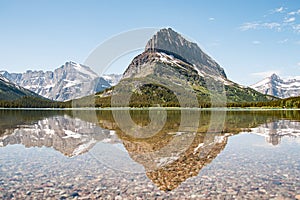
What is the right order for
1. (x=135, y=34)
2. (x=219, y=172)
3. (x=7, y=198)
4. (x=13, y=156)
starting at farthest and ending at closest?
(x=135, y=34)
(x=13, y=156)
(x=219, y=172)
(x=7, y=198)

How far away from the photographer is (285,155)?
22.5 metres

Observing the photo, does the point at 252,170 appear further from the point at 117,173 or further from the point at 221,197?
the point at 117,173

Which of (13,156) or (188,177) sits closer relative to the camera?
(188,177)

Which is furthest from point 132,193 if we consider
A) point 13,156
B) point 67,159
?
point 13,156

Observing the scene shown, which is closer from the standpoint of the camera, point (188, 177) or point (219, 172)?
point (188, 177)

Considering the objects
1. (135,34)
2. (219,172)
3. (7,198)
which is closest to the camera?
(7,198)

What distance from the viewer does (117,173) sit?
57.0 feet

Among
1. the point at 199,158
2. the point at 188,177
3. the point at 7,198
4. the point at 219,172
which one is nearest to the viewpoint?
the point at 7,198

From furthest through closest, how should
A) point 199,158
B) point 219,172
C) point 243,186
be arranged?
point 199,158, point 219,172, point 243,186

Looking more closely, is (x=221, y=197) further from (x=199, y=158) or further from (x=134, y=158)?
(x=134, y=158)

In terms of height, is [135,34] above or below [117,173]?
above

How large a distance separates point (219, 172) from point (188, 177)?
2.25m

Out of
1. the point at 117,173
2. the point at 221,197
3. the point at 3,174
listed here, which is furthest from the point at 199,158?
the point at 3,174

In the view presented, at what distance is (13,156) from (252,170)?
1753 centimetres
